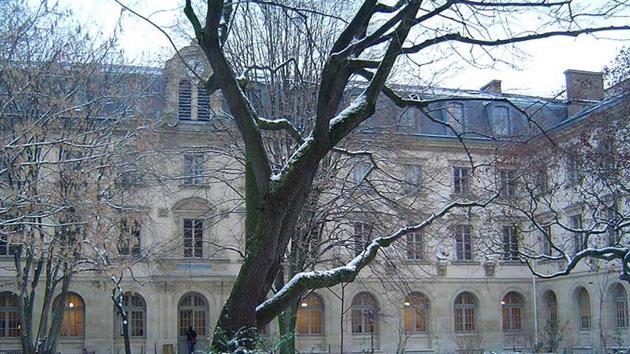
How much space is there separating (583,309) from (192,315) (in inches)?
666

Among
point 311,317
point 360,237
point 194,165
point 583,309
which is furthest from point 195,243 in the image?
point 583,309

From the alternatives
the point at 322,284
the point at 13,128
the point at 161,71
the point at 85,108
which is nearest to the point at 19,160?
the point at 13,128

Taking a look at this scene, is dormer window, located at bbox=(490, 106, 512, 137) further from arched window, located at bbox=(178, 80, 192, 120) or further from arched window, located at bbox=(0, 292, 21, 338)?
arched window, located at bbox=(0, 292, 21, 338)

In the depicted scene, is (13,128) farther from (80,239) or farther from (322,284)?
(322,284)

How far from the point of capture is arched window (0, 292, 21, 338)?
35500 millimetres

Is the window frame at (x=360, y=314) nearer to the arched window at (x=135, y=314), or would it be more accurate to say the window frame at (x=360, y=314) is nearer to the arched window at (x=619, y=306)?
the arched window at (x=135, y=314)

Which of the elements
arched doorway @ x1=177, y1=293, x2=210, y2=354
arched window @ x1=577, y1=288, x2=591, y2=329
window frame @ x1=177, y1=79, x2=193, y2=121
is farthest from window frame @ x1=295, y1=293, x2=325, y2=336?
arched window @ x1=577, y1=288, x2=591, y2=329

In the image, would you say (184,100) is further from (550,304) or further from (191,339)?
(550,304)

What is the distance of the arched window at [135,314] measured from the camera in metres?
36.4

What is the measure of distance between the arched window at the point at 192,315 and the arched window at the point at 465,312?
11.7 m

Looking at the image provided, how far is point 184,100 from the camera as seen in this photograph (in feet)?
107

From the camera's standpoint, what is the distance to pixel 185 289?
36656mm

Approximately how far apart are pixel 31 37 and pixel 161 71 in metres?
6.94

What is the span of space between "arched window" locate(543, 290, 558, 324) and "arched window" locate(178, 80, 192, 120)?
18.8 metres
